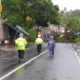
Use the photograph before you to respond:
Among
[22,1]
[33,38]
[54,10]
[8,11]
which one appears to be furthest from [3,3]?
[33,38]

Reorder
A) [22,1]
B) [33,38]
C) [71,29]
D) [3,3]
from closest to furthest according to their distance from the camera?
[3,3]
[22,1]
[33,38]
[71,29]

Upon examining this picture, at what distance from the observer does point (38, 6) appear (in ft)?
111

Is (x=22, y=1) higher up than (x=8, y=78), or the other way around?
(x=22, y=1)

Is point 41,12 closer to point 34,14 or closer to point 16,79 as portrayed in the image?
point 34,14

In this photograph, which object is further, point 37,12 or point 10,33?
point 10,33

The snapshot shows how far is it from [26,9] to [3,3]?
1056 centimetres

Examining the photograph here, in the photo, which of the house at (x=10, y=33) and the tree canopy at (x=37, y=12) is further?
the tree canopy at (x=37, y=12)

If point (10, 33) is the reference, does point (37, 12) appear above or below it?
above

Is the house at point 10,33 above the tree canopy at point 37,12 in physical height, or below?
below

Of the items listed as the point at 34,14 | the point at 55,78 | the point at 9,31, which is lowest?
the point at 55,78

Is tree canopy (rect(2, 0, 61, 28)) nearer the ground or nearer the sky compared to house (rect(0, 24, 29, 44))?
nearer the sky

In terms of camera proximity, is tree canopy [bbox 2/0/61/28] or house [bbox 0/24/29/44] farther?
tree canopy [bbox 2/0/61/28]

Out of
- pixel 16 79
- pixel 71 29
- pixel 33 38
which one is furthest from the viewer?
pixel 71 29

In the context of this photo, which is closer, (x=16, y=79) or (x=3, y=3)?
(x=16, y=79)
